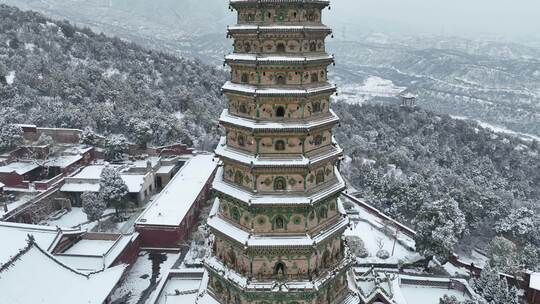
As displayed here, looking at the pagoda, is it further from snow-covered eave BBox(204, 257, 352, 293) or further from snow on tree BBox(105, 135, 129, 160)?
snow on tree BBox(105, 135, 129, 160)

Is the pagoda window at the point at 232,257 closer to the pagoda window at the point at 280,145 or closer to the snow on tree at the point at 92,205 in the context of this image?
the pagoda window at the point at 280,145

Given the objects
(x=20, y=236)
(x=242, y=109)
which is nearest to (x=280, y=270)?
(x=242, y=109)

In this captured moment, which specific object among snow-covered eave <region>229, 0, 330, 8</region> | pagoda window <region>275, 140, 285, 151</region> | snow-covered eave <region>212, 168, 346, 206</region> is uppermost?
snow-covered eave <region>229, 0, 330, 8</region>

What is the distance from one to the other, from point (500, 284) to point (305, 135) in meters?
26.6

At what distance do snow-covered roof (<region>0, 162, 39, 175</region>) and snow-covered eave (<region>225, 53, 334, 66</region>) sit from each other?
44225 mm

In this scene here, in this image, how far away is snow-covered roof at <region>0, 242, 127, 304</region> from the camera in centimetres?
2962

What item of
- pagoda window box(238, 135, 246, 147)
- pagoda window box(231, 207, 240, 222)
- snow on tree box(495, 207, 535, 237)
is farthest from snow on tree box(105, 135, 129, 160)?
snow on tree box(495, 207, 535, 237)

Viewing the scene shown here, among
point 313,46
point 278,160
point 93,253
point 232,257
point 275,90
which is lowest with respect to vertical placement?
point 93,253

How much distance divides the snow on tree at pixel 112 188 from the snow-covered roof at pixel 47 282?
1652 cm

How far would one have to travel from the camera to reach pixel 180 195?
5284 centimetres

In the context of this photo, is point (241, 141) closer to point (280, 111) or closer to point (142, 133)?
point (280, 111)

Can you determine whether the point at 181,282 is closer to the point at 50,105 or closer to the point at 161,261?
the point at 161,261

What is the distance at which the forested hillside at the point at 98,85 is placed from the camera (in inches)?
2966

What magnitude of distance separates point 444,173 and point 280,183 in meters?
66.6
